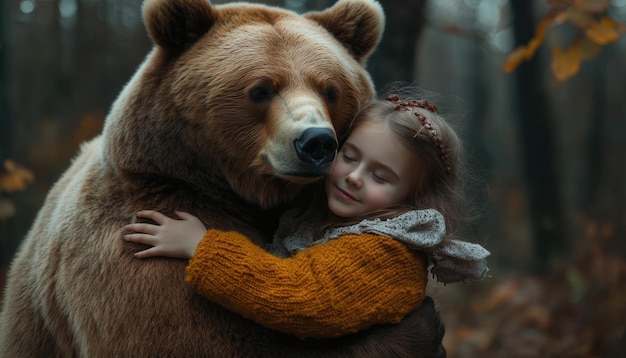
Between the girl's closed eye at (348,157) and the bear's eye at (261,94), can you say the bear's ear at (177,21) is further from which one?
the girl's closed eye at (348,157)

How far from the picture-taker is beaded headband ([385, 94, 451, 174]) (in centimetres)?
288

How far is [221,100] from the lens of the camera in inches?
108

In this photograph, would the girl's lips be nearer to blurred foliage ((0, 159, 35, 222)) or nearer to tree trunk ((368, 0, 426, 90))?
tree trunk ((368, 0, 426, 90))

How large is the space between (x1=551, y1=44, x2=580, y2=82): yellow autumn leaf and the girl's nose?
3.20 metres

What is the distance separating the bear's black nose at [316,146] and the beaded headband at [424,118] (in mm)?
509

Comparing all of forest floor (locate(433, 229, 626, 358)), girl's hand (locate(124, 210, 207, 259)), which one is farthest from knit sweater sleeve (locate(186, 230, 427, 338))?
forest floor (locate(433, 229, 626, 358))

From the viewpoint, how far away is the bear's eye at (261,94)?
2.72 meters

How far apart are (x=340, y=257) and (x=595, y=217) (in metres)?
9.30

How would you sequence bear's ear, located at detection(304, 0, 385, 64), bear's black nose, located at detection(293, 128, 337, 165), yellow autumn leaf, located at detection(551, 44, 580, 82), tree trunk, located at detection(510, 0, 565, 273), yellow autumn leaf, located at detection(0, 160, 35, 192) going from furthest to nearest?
tree trunk, located at detection(510, 0, 565, 273) < yellow autumn leaf, located at detection(551, 44, 580, 82) < yellow autumn leaf, located at detection(0, 160, 35, 192) < bear's ear, located at detection(304, 0, 385, 64) < bear's black nose, located at detection(293, 128, 337, 165)

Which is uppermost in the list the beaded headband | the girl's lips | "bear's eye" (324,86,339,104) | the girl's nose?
"bear's eye" (324,86,339,104)

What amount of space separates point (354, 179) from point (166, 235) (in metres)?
0.83

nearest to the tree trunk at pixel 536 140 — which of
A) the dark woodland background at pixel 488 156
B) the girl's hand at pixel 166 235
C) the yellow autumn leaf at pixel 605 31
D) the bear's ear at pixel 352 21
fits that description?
the dark woodland background at pixel 488 156

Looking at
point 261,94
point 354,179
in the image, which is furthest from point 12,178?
point 354,179

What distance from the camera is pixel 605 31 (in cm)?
503
